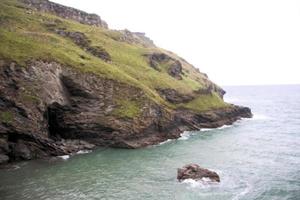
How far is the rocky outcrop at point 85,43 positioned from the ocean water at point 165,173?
48634 millimetres

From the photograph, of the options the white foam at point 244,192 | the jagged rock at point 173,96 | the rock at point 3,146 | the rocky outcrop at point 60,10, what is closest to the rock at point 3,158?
the rock at point 3,146

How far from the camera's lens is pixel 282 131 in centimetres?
11731

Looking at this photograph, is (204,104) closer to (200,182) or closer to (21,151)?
(21,151)

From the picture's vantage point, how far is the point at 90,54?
5054 inches

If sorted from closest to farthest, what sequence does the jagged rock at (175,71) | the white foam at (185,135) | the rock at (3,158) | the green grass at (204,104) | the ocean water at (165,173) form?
the ocean water at (165,173)
the rock at (3,158)
the white foam at (185,135)
the green grass at (204,104)
the jagged rock at (175,71)

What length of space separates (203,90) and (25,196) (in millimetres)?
104223

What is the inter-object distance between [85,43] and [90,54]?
1019 cm

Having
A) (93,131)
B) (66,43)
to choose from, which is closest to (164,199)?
(93,131)

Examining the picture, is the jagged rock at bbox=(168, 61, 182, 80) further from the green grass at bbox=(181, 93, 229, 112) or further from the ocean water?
the ocean water

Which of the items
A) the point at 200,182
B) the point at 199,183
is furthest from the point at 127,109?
the point at 199,183

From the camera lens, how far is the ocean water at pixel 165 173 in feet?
179

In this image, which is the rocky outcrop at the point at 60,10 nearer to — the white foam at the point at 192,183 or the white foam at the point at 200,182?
the white foam at the point at 192,183

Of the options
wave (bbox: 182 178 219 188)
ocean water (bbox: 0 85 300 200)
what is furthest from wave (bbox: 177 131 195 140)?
wave (bbox: 182 178 219 188)

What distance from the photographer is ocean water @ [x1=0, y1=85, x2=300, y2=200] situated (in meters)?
54.5
